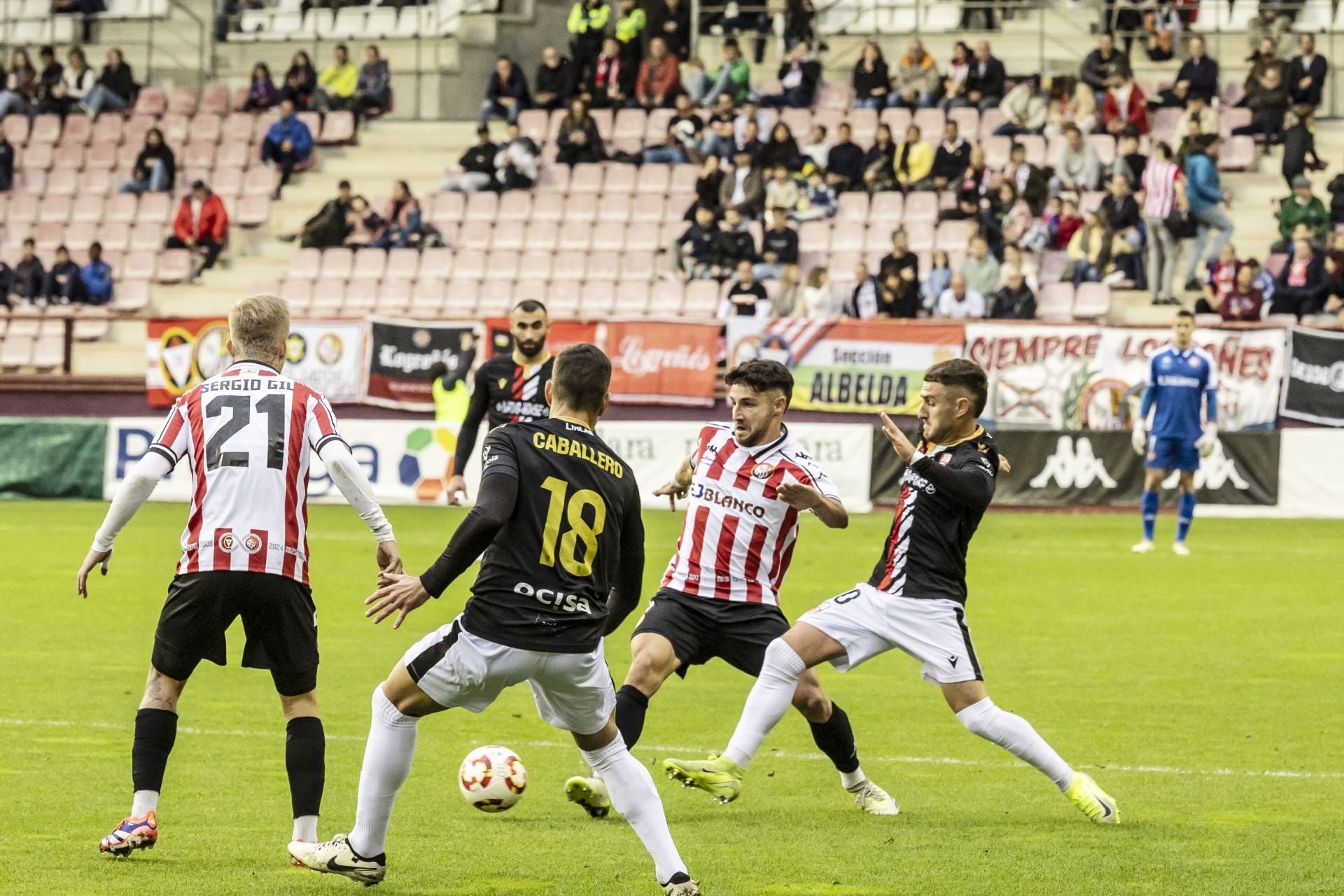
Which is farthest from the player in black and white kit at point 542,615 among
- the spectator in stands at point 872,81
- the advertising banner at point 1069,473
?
the spectator in stands at point 872,81

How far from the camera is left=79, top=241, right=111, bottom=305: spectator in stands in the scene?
2942 cm

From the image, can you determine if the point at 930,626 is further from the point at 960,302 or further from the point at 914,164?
the point at 914,164

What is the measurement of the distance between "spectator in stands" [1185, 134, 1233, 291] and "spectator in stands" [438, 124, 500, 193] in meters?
10.3

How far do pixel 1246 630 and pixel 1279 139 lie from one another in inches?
600

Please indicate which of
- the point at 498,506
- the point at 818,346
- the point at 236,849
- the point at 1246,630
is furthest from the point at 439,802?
the point at 818,346

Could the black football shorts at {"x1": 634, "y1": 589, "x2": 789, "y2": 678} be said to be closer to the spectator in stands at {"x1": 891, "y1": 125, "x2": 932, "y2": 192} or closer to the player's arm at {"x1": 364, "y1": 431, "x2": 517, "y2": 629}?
the player's arm at {"x1": 364, "y1": 431, "x2": 517, "y2": 629}

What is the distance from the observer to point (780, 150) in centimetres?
2708

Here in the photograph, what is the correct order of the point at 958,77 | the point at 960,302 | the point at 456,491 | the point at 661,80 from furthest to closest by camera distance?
the point at 661,80, the point at 958,77, the point at 960,302, the point at 456,491

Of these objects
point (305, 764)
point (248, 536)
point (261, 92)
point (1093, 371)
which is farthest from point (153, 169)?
point (305, 764)

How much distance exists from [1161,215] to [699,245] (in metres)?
6.04

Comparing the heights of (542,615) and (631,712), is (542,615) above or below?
above

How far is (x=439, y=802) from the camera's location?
7.66 meters

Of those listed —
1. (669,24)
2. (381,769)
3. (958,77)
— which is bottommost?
(381,769)

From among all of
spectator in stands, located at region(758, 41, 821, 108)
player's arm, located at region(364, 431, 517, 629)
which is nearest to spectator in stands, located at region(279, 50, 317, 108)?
spectator in stands, located at region(758, 41, 821, 108)
